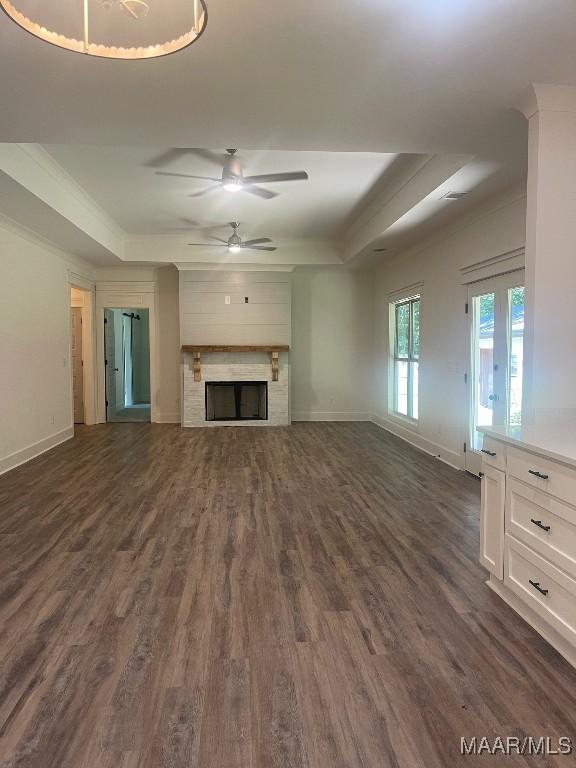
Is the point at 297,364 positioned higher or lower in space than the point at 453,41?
lower

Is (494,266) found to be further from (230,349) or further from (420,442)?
(230,349)

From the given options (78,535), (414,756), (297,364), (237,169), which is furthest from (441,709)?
(297,364)

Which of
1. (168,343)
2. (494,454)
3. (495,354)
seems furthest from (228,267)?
(494,454)

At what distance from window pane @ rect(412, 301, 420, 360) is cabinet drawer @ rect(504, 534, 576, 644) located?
15.1 feet

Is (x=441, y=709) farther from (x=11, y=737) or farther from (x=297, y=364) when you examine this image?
(x=297, y=364)

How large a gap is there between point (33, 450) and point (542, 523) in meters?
5.62

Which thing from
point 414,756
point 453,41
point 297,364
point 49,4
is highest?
point 453,41

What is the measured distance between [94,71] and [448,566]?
3.33 meters

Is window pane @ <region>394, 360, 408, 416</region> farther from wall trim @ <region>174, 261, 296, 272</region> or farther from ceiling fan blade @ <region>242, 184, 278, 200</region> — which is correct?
ceiling fan blade @ <region>242, 184, 278, 200</region>

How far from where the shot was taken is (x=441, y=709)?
5.62 feet

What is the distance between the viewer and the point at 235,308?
27.3 feet

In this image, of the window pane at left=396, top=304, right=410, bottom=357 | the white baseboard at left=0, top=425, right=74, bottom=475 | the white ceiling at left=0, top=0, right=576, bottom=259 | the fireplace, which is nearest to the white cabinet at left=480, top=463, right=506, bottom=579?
the white ceiling at left=0, top=0, right=576, bottom=259

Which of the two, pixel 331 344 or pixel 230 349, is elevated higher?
pixel 331 344

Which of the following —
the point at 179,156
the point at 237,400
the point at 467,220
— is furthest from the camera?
the point at 237,400
